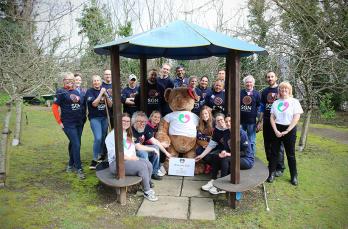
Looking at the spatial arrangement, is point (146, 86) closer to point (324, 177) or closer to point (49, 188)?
point (49, 188)

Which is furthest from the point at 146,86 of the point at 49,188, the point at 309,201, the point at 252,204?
the point at 309,201

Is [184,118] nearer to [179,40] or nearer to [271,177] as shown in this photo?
[271,177]

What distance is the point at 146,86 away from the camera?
6.60 metres

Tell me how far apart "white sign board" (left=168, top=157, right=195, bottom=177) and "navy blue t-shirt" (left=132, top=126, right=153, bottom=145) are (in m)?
0.53

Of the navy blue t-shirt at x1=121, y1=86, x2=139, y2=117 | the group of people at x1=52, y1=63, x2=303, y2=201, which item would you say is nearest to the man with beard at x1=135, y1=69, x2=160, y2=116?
the group of people at x1=52, y1=63, x2=303, y2=201

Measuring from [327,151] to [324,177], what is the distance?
228cm

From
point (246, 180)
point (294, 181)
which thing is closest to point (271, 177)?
point (294, 181)

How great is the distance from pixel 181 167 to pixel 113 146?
53.1 inches

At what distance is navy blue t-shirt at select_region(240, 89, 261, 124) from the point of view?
6.02 meters

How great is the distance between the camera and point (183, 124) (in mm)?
5930

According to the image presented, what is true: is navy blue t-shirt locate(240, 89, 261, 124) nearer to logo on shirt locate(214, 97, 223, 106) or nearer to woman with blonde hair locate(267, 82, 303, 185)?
logo on shirt locate(214, 97, 223, 106)

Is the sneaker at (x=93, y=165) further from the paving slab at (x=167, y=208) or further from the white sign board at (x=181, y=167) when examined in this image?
the paving slab at (x=167, y=208)

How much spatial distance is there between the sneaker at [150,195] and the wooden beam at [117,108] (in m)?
0.46

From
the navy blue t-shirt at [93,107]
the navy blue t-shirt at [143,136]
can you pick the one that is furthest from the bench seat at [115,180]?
the navy blue t-shirt at [93,107]
